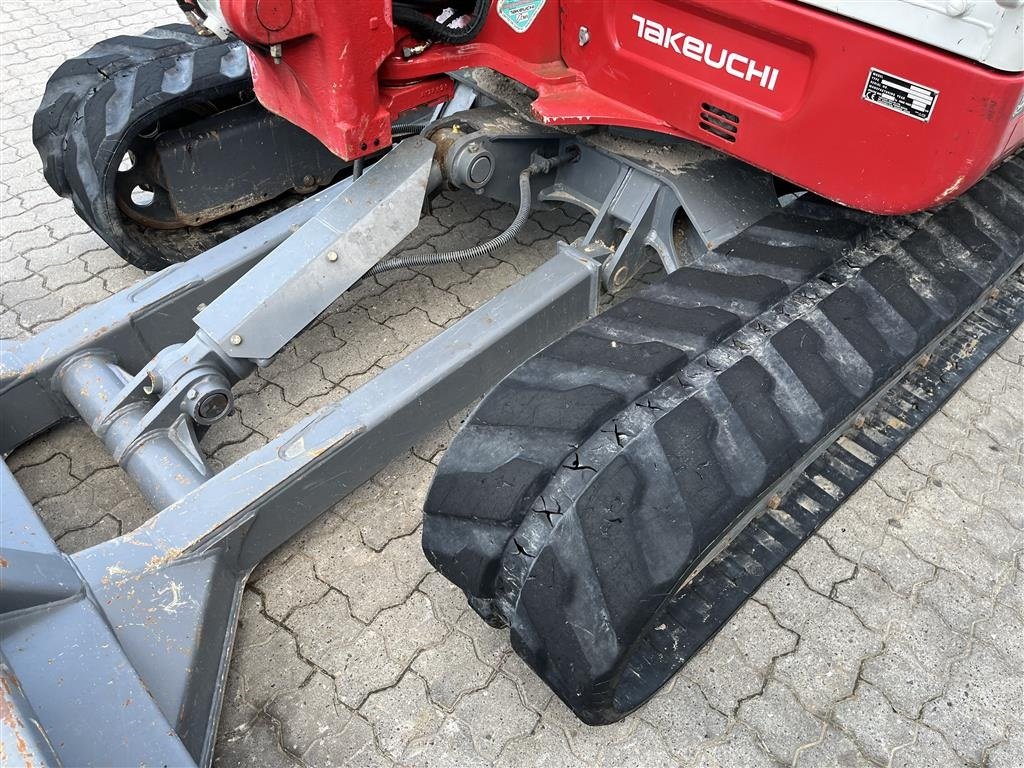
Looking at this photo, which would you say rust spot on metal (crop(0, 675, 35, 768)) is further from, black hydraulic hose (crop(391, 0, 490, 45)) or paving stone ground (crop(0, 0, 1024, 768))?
black hydraulic hose (crop(391, 0, 490, 45))

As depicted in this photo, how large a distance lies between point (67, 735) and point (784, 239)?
195 centimetres

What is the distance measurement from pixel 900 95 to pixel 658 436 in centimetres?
91

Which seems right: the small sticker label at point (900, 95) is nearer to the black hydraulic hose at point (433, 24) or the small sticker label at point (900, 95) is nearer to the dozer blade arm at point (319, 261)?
the black hydraulic hose at point (433, 24)

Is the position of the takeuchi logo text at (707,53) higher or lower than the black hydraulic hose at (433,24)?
lower

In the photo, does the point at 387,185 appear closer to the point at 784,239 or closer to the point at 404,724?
the point at 784,239

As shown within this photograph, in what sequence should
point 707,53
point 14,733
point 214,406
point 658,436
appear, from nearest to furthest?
point 14,733
point 658,436
point 707,53
point 214,406

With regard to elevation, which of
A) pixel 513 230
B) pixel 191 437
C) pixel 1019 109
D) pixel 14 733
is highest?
pixel 1019 109

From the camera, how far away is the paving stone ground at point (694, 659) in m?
2.01

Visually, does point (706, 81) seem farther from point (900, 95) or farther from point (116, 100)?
point (116, 100)

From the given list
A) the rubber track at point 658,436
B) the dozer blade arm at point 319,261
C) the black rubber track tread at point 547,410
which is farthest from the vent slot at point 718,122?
the dozer blade arm at point 319,261

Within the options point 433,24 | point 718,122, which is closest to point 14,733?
point 433,24

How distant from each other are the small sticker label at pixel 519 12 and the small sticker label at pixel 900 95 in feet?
3.11

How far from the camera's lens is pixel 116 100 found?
264 centimetres

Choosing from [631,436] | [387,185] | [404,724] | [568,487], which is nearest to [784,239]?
[631,436]
